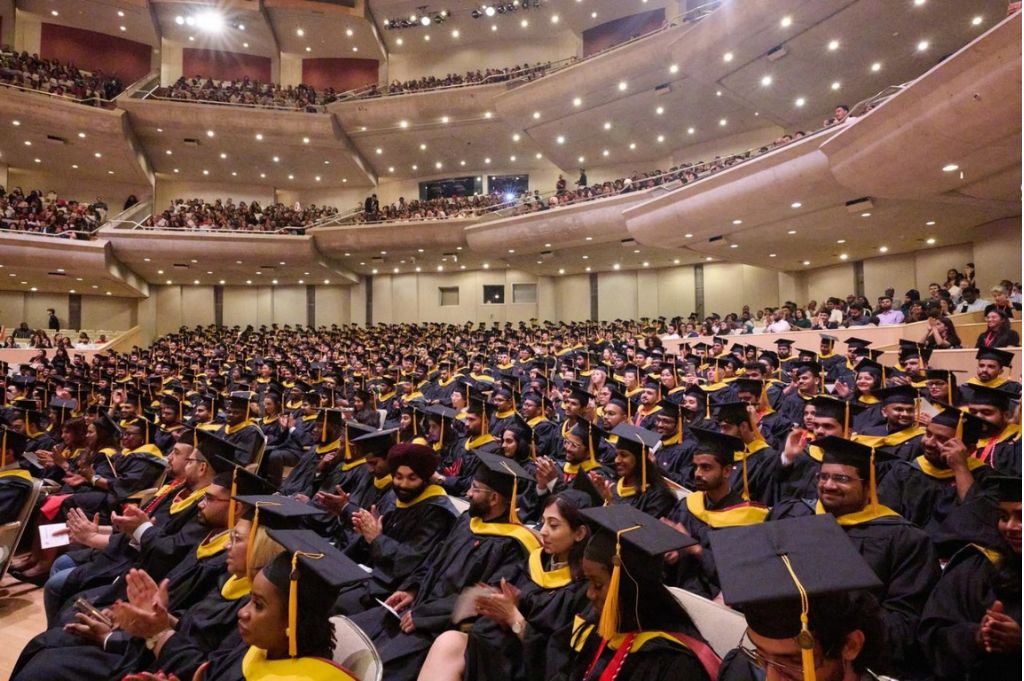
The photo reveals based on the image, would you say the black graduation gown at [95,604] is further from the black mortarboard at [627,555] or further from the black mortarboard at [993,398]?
the black mortarboard at [993,398]

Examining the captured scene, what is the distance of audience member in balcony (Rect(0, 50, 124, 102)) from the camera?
17203 millimetres

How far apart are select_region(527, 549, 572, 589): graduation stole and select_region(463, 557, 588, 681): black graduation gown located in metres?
0.02

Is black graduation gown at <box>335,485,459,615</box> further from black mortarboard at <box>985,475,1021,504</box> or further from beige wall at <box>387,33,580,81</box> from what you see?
beige wall at <box>387,33,580,81</box>

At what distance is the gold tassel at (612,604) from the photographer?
5.73 ft

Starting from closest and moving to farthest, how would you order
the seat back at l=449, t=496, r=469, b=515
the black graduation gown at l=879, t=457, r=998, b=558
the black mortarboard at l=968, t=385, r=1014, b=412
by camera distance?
the black graduation gown at l=879, t=457, r=998, b=558
the seat back at l=449, t=496, r=469, b=515
the black mortarboard at l=968, t=385, r=1014, b=412

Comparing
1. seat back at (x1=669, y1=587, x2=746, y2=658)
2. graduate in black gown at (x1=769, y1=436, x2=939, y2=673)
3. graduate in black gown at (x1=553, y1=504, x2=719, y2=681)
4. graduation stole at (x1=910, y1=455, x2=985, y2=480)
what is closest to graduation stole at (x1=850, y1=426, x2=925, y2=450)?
graduation stole at (x1=910, y1=455, x2=985, y2=480)

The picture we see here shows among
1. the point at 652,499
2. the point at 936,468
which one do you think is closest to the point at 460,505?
the point at 652,499

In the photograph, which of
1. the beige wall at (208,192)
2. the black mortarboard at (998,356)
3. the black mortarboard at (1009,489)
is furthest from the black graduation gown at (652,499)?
the beige wall at (208,192)

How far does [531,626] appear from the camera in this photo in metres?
2.26

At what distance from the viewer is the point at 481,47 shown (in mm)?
22484

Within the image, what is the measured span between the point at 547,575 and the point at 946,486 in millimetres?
2085

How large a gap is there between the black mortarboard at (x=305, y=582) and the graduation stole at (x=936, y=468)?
2823 mm

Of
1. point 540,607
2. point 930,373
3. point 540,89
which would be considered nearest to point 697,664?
point 540,607

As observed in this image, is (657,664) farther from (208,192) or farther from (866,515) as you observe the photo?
(208,192)
